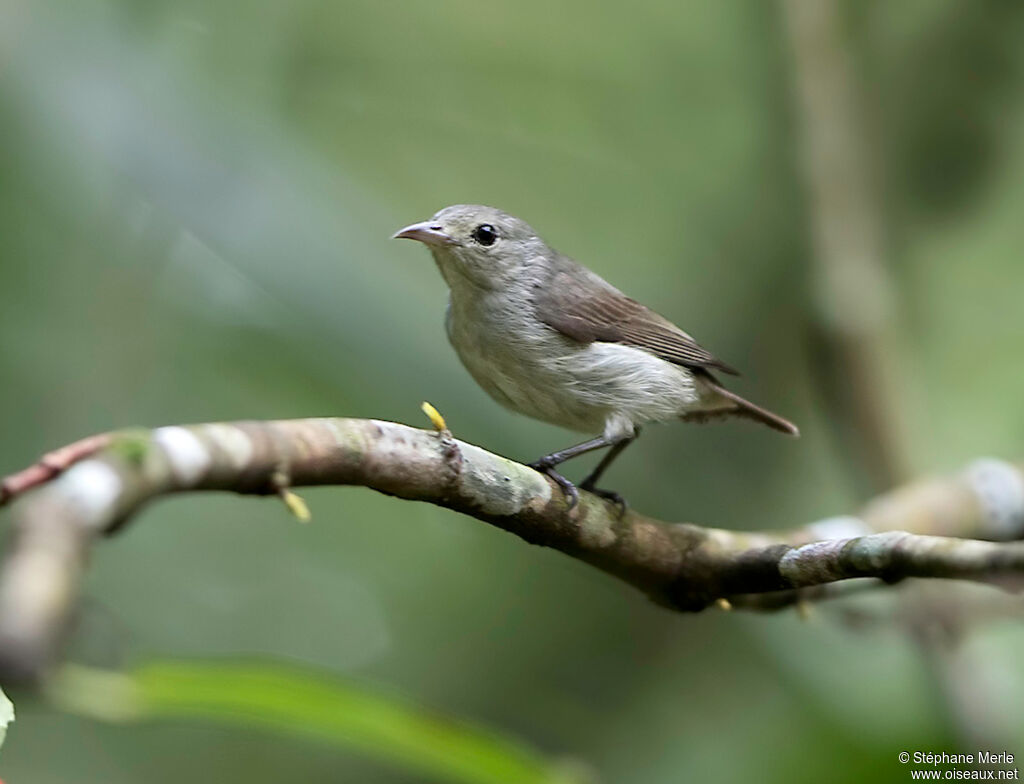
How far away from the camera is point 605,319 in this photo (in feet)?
14.1

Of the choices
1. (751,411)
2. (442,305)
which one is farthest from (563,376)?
(442,305)

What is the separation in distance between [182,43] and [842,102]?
356 cm

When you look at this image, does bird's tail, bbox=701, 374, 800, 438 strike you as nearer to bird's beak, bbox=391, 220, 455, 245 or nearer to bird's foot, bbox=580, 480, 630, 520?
bird's foot, bbox=580, 480, 630, 520

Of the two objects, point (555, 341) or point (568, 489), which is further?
point (555, 341)

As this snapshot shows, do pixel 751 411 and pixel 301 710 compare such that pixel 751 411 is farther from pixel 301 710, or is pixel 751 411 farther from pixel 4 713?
pixel 4 713

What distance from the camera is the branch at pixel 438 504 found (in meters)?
1.25

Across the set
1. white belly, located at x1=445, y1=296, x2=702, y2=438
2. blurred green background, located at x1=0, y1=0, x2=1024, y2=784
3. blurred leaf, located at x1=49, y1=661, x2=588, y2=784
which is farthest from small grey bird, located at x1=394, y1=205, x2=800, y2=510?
blurred leaf, located at x1=49, y1=661, x2=588, y2=784

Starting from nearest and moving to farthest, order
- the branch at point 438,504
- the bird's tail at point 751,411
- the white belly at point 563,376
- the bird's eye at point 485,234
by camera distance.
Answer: the branch at point 438,504 < the white belly at point 563,376 < the bird's eye at point 485,234 < the bird's tail at point 751,411

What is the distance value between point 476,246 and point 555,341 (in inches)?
19.5

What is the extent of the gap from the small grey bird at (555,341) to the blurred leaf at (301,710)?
124 centimetres

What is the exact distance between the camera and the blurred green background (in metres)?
5.23

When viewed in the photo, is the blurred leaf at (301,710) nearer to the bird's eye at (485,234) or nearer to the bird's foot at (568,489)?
the bird's foot at (568,489)

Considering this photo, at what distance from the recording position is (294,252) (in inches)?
205

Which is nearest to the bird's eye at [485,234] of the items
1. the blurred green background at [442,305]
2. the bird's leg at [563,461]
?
the bird's leg at [563,461]
